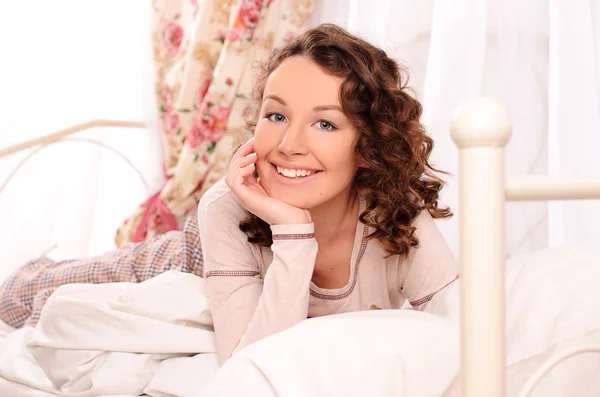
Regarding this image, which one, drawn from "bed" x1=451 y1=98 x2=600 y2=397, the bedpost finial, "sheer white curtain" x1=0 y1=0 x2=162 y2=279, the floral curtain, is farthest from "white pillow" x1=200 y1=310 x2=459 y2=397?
"sheer white curtain" x1=0 y1=0 x2=162 y2=279

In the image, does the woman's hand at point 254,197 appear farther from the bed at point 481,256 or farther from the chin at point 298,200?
the bed at point 481,256

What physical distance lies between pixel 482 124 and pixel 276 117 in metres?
0.79

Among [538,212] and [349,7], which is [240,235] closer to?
[538,212]

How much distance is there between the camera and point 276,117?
131 cm

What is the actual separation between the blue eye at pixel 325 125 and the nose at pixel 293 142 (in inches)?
1.5

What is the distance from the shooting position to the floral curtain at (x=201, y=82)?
2357mm

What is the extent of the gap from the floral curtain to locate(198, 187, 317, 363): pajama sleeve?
99 centimetres

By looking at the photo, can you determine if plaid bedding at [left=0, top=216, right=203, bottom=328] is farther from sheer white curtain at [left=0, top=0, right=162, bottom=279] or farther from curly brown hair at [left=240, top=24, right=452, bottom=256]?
sheer white curtain at [left=0, top=0, right=162, bottom=279]

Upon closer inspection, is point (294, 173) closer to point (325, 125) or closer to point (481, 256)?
point (325, 125)

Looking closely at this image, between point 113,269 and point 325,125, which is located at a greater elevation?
point 325,125

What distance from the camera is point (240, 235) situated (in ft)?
4.51

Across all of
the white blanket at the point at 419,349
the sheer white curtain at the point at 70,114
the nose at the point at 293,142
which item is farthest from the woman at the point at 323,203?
the sheer white curtain at the point at 70,114

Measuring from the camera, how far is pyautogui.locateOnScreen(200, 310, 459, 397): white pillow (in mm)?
773

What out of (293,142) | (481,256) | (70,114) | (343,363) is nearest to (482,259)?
(481,256)
